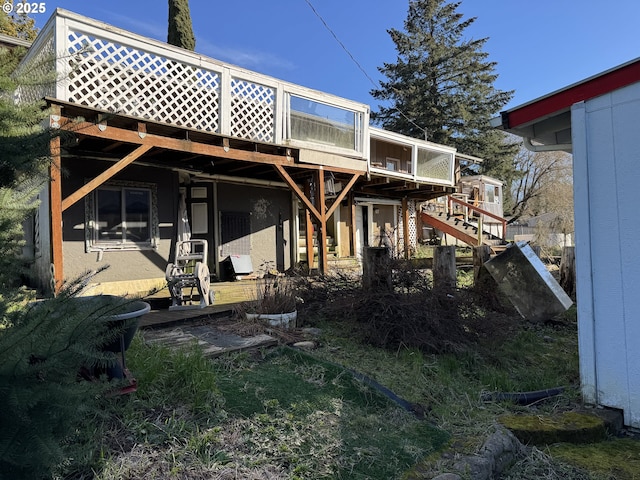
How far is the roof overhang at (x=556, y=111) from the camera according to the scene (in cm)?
333

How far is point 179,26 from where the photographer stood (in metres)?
13.9

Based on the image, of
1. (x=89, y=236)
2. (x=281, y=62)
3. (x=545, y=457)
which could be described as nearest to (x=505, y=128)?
(x=545, y=457)

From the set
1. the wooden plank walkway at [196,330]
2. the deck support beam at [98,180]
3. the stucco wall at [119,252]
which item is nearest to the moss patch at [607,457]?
the wooden plank walkway at [196,330]

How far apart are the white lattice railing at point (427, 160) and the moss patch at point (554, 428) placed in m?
9.88

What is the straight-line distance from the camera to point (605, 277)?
3.41 m

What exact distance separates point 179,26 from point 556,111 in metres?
13.5

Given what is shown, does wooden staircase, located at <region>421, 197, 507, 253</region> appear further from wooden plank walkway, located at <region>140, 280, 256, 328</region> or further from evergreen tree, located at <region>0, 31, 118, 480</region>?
evergreen tree, located at <region>0, 31, 118, 480</region>

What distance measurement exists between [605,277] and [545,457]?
1.55 m

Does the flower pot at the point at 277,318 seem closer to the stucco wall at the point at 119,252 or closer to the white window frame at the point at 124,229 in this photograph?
the stucco wall at the point at 119,252

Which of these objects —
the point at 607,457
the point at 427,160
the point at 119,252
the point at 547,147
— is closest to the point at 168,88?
the point at 119,252

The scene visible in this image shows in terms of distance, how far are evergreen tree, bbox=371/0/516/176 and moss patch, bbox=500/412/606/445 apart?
26031 millimetres

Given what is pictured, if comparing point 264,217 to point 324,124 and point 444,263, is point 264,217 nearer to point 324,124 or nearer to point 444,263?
point 324,124

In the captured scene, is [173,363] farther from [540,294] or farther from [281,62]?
[281,62]

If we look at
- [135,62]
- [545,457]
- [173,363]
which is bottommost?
[545,457]
